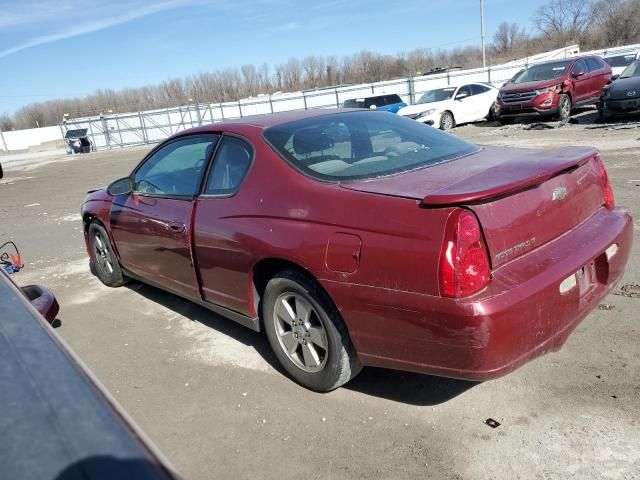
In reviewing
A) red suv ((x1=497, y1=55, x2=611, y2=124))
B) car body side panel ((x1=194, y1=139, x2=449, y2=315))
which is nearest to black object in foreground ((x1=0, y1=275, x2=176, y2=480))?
car body side panel ((x1=194, y1=139, x2=449, y2=315))

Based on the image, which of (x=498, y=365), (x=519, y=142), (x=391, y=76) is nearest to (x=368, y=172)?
(x=498, y=365)

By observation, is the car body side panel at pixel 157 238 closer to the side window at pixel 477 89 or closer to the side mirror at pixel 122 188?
the side mirror at pixel 122 188

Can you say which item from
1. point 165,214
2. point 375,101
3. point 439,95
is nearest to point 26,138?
point 375,101

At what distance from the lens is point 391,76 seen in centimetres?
8681

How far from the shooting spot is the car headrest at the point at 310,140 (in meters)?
3.43

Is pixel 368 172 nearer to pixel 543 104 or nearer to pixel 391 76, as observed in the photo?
pixel 543 104

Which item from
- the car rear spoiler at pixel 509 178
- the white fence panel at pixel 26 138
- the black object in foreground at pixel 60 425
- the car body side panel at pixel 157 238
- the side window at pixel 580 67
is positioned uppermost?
the white fence panel at pixel 26 138

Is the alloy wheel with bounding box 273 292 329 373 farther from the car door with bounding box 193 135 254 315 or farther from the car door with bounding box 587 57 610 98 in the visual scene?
the car door with bounding box 587 57 610 98

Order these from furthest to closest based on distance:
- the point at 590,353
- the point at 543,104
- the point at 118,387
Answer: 1. the point at 543,104
2. the point at 118,387
3. the point at 590,353

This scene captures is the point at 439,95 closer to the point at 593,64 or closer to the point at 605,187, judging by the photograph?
the point at 593,64

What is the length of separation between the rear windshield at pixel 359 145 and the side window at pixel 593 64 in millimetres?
15940

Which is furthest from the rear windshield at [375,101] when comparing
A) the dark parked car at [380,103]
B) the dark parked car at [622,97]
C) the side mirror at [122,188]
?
the side mirror at [122,188]

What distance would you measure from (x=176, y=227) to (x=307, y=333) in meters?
1.40

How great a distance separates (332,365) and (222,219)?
1.19m
